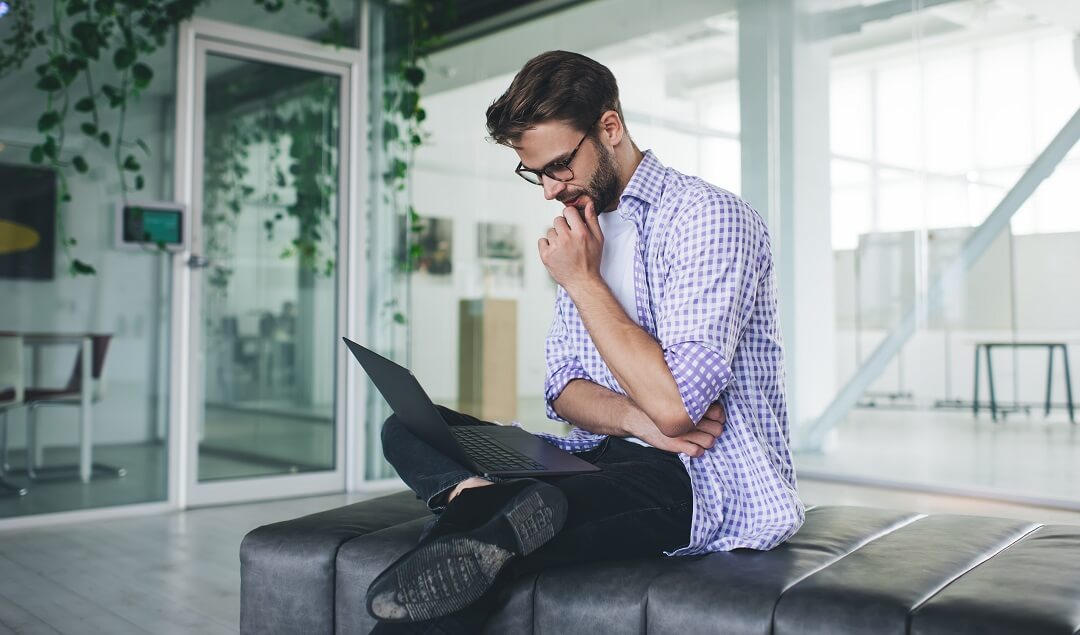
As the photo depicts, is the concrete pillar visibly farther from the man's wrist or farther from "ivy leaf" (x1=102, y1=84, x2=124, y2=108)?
the man's wrist

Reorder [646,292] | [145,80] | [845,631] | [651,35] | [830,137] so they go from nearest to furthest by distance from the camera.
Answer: [845,631]
[646,292]
[145,80]
[830,137]
[651,35]

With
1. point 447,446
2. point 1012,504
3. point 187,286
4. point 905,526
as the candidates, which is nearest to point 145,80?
point 187,286

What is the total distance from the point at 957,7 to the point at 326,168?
316 centimetres

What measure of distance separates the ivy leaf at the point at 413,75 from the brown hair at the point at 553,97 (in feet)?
11.7

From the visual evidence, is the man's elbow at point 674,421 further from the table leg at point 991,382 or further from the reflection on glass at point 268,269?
the table leg at point 991,382

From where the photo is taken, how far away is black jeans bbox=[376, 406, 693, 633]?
1.52m

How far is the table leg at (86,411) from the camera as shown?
13.5ft

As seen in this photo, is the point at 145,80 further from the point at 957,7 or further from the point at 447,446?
the point at 957,7

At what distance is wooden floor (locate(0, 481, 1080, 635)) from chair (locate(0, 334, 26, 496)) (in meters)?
0.22

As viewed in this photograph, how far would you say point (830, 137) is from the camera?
5230 millimetres

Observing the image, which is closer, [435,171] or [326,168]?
[326,168]

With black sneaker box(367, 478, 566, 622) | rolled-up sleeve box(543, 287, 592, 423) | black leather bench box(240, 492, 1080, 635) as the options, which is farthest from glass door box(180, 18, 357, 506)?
black sneaker box(367, 478, 566, 622)

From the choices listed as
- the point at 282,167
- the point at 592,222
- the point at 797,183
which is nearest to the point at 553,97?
the point at 592,222

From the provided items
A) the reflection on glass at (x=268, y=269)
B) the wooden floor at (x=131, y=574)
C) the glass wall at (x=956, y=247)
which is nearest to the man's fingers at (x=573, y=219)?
the wooden floor at (x=131, y=574)
